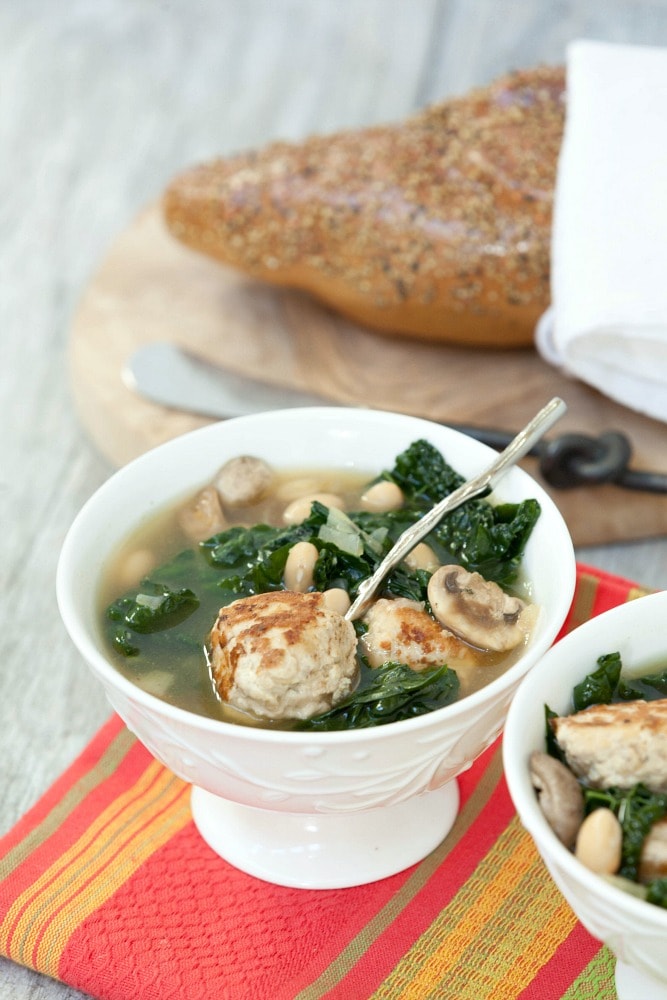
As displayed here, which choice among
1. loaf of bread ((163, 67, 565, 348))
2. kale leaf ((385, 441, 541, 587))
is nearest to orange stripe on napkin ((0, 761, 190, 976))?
kale leaf ((385, 441, 541, 587))

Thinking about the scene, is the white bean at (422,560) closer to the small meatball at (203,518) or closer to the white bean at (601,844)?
the small meatball at (203,518)

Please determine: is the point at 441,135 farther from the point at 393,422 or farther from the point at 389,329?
the point at 393,422

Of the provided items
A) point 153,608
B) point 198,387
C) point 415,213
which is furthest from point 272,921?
point 415,213

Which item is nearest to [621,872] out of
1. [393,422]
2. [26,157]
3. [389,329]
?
[393,422]

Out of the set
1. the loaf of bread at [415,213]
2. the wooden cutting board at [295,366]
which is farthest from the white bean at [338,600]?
the loaf of bread at [415,213]

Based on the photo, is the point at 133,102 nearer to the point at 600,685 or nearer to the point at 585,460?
the point at 585,460

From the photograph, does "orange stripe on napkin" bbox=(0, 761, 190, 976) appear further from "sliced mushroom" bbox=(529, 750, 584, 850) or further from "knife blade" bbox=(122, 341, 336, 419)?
"knife blade" bbox=(122, 341, 336, 419)
